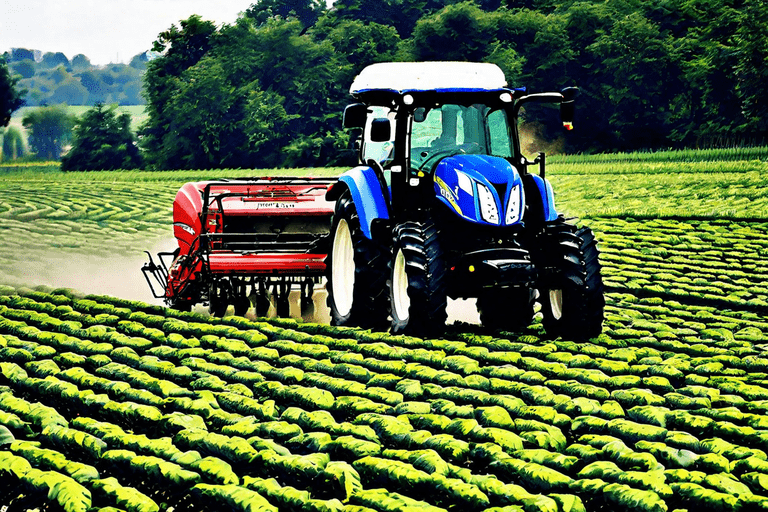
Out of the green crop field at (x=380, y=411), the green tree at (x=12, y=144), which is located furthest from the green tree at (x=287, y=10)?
the green crop field at (x=380, y=411)

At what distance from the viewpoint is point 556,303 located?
893 cm

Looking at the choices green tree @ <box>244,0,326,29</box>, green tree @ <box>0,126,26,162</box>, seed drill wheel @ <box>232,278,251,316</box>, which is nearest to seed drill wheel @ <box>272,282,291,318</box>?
seed drill wheel @ <box>232,278,251,316</box>

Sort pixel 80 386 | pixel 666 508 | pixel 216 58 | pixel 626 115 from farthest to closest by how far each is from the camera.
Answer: pixel 216 58 < pixel 626 115 < pixel 80 386 < pixel 666 508

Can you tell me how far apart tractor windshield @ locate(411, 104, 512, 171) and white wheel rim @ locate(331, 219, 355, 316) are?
1164mm

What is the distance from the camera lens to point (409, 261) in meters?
8.00

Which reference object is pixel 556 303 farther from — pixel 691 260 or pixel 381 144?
pixel 691 260

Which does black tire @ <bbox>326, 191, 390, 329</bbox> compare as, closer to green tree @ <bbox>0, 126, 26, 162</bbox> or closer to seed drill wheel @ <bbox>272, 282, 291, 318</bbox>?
seed drill wheel @ <bbox>272, 282, 291, 318</bbox>

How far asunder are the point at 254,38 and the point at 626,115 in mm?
20926

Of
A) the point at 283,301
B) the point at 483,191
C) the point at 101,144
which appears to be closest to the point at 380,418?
the point at 483,191

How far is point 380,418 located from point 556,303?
3110 mm

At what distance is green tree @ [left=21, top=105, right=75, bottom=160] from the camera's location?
52.2m

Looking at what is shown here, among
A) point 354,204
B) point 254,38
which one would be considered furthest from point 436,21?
point 354,204

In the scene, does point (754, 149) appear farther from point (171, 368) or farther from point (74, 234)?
point (171, 368)

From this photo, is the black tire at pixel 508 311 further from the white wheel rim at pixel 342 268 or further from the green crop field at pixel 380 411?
the white wheel rim at pixel 342 268
